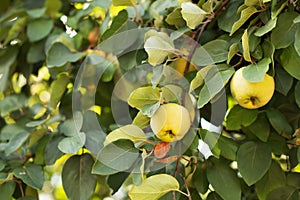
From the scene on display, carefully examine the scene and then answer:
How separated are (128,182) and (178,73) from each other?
441 millimetres

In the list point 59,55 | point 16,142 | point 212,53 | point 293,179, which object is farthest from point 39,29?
point 293,179

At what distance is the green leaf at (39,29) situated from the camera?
3.55ft

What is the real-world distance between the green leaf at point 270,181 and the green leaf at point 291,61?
202 millimetres

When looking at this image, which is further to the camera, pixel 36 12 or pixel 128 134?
pixel 36 12

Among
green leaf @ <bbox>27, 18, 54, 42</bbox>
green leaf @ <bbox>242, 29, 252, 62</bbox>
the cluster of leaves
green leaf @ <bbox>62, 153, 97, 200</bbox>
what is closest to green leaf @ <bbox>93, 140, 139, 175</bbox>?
the cluster of leaves

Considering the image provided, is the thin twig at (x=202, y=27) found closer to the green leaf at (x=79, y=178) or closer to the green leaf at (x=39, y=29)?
the green leaf at (x=79, y=178)

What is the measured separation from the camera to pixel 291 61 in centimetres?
73

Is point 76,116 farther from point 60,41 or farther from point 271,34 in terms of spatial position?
point 271,34

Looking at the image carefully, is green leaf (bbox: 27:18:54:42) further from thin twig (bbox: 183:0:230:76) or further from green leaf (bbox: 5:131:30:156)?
thin twig (bbox: 183:0:230:76)

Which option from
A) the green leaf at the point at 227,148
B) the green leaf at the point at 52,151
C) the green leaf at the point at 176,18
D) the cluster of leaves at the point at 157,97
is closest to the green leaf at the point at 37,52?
the cluster of leaves at the point at 157,97

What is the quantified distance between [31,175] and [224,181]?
326mm

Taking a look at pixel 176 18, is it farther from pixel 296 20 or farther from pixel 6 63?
pixel 6 63

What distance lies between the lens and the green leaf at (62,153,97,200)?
0.85 m

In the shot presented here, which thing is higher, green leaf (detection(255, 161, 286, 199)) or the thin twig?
the thin twig
